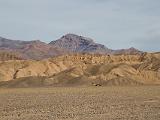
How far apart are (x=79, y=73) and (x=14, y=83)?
18963 mm

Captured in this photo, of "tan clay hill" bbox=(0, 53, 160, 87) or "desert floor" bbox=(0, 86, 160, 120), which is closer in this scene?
"desert floor" bbox=(0, 86, 160, 120)

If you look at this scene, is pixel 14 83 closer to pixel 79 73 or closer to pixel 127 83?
pixel 79 73

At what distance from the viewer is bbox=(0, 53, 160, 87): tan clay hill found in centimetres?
9450

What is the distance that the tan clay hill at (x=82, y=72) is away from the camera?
9450cm

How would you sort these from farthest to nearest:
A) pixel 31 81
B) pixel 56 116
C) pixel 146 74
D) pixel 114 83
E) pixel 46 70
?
pixel 46 70 → pixel 146 74 → pixel 31 81 → pixel 114 83 → pixel 56 116

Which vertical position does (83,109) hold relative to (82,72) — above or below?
below

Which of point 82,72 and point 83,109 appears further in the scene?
point 82,72

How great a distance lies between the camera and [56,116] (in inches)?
1010

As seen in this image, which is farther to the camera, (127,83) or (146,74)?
(146,74)

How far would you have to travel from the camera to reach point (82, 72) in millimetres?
112500

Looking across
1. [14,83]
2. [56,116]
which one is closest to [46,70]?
[14,83]

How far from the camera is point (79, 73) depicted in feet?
356

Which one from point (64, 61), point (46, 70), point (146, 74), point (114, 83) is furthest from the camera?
point (64, 61)

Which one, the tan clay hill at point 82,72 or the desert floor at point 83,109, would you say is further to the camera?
the tan clay hill at point 82,72
